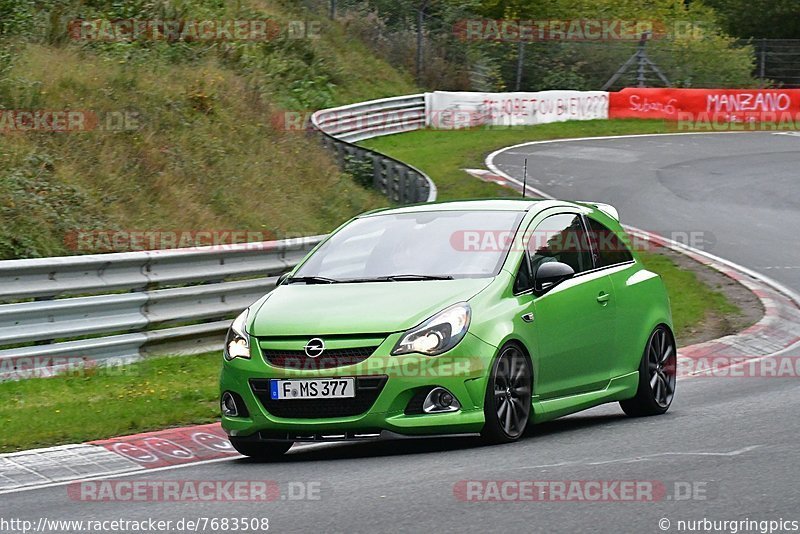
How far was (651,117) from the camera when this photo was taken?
1629 inches

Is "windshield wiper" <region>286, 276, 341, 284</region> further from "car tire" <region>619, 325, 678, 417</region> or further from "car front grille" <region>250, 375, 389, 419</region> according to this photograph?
"car tire" <region>619, 325, 678, 417</region>

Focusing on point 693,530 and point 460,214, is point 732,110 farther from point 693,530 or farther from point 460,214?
point 693,530

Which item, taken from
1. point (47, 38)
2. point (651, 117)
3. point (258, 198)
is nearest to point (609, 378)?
point (258, 198)

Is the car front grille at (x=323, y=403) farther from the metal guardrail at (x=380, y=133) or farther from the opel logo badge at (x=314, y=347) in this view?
the metal guardrail at (x=380, y=133)

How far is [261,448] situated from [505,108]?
31413mm

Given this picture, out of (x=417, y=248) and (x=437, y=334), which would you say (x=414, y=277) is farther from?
(x=437, y=334)

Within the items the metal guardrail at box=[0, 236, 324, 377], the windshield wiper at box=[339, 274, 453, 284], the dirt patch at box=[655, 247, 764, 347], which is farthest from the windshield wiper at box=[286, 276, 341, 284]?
the dirt patch at box=[655, 247, 764, 347]

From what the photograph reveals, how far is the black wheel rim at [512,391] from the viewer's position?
Answer: 829cm

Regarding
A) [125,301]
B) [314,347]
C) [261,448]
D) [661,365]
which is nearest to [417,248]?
[314,347]

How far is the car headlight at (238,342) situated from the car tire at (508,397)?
4.89 ft

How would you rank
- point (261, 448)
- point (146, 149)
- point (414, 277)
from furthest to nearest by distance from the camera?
1. point (146, 149)
2. point (414, 277)
3. point (261, 448)

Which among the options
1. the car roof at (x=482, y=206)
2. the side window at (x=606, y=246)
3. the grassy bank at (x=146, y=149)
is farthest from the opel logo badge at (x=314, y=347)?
the grassy bank at (x=146, y=149)

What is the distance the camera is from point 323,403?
8.05 m

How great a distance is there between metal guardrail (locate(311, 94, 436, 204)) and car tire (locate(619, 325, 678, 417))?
935cm
